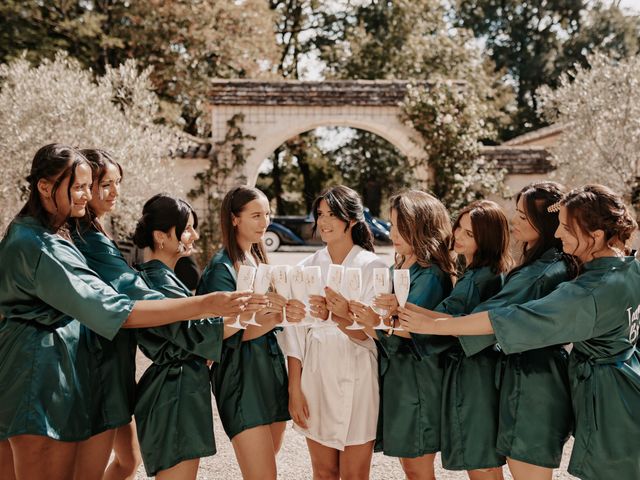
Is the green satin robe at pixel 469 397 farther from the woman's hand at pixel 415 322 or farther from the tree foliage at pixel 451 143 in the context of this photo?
the tree foliage at pixel 451 143

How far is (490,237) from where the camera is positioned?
10.00 feet

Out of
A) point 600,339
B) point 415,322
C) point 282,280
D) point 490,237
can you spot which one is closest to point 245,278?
point 282,280

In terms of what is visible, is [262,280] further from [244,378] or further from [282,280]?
[244,378]

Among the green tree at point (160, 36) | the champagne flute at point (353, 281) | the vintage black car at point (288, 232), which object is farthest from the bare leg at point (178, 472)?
the vintage black car at point (288, 232)

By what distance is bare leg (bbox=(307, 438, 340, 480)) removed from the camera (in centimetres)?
315

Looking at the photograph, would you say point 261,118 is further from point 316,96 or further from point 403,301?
point 403,301

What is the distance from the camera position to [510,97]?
90.0ft

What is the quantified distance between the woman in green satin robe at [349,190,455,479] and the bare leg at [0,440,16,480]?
1.78 meters

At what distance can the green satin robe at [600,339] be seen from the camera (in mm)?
2555

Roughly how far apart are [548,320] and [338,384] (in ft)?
3.65

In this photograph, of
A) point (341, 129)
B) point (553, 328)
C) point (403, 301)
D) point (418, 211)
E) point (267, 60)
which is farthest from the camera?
point (341, 129)

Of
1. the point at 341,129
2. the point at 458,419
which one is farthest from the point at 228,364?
the point at 341,129

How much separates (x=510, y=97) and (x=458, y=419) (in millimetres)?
26878

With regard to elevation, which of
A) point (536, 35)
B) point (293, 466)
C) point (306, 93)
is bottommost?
point (293, 466)
